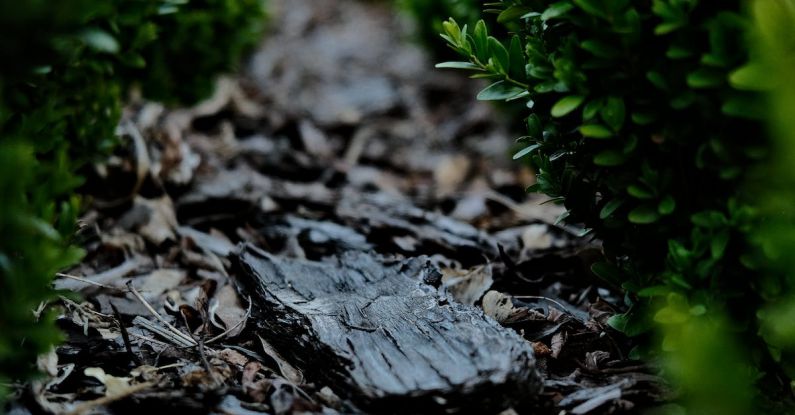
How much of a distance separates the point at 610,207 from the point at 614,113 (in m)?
0.31

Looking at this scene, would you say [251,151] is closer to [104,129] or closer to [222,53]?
[222,53]

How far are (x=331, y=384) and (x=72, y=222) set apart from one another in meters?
0.87

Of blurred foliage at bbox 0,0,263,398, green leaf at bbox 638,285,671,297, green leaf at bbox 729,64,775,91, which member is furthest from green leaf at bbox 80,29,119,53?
green leaf at bbox 638,285,671,297

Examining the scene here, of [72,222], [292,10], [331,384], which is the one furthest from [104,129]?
[292,10]

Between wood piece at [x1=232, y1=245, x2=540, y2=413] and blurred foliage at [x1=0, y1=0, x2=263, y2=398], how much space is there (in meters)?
0.68

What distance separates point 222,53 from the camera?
4750mm

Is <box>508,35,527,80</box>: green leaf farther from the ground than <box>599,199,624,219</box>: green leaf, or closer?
farther from the ground

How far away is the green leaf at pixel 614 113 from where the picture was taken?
6.13 ft

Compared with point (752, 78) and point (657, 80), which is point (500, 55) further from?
point (752, 78)

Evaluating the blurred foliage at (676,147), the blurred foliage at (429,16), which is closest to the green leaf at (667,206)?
the blurred foliage at (676,147)

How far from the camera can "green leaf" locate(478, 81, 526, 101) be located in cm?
212

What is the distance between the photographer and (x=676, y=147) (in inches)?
74.8

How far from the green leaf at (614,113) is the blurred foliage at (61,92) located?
1.22 meters

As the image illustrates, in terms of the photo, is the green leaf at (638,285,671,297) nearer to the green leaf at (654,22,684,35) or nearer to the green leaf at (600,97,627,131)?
the green leaf at (600,97,627,131)
